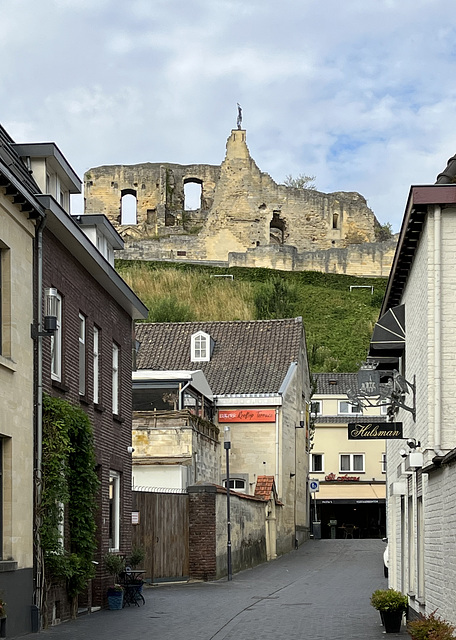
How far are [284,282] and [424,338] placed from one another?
66030 mm

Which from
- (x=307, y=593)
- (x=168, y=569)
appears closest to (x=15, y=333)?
(x=307, y=593)

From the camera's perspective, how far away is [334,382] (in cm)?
6291

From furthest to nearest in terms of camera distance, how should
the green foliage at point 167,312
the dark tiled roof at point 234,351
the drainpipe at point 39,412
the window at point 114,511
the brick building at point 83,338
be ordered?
1. the green foliage at point 167,312
2. the dark tiled roof at point 234,351
3. the window at point 114,511
4. the brick building at point 83,338
5. the drainpipe at point 39,412

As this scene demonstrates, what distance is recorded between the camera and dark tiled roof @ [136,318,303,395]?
4441 cm

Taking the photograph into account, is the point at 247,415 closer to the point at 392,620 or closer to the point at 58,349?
the point at 58,349

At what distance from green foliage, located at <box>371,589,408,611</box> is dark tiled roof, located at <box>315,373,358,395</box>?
43.7 metres

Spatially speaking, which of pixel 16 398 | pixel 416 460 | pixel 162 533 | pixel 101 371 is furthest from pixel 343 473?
pixel 416 460

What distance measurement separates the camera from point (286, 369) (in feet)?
147

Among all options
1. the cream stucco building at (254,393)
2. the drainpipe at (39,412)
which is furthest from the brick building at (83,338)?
the cream stucco building at (254,393)

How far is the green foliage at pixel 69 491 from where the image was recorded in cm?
1798

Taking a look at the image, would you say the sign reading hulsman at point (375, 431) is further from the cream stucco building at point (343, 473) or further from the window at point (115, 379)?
the cream stucco building at point (343, 473)

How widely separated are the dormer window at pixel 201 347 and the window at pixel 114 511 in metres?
21.8

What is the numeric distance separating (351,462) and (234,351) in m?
16.0

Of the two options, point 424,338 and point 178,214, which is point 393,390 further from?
point 178,214
